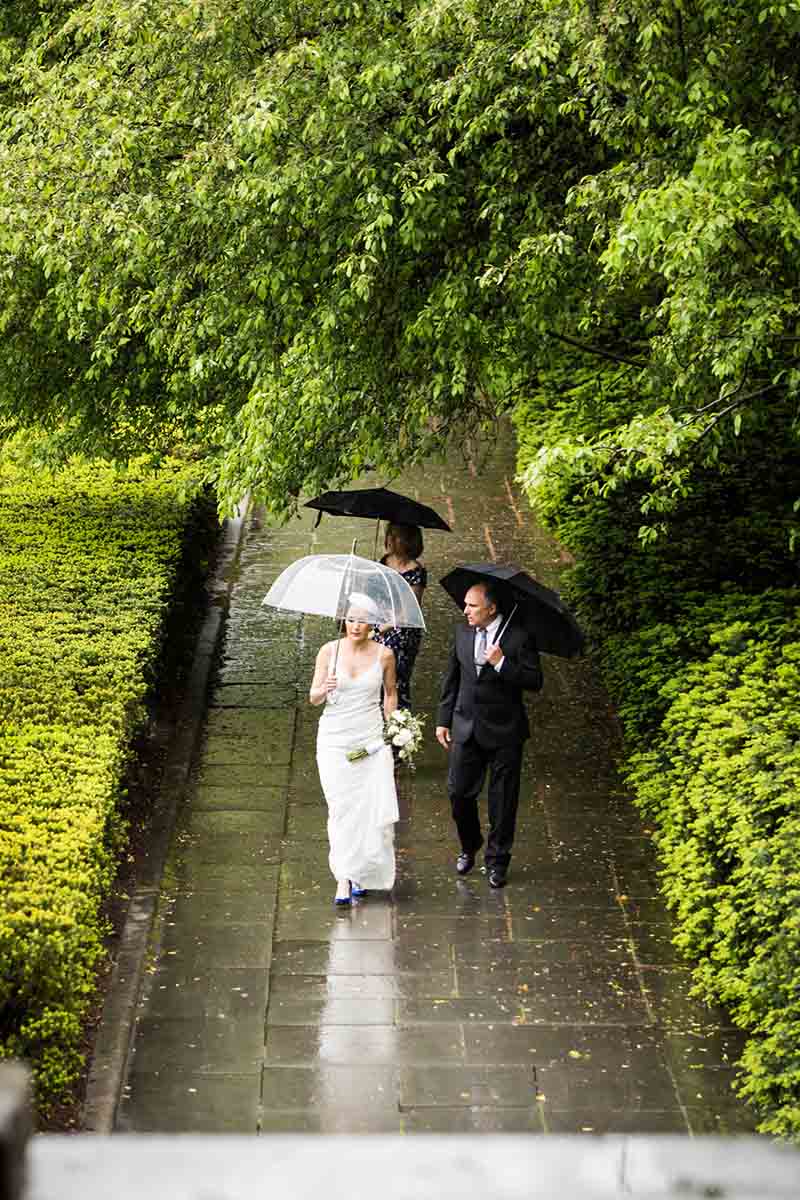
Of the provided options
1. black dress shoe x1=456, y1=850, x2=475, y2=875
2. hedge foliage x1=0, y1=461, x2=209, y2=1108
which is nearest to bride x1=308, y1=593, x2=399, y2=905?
black dress shoe x1=456, y1=850, x2=475, y2=875

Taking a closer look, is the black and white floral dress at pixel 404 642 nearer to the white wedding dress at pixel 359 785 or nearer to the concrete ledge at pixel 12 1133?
the white wedding dress at pixel 359 785

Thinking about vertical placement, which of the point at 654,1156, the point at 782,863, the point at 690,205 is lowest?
the point at 654,1156

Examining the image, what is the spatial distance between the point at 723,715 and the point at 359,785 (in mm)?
2113

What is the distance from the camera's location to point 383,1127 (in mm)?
7156

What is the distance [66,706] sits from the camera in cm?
987

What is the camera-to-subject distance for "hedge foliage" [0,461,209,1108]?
7145 mm

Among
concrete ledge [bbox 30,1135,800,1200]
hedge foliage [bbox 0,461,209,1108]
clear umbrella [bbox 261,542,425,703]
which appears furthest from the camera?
clear umbrella [bbox 261,542,425,703]

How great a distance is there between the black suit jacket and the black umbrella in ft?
0.25

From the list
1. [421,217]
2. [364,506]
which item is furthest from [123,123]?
[364,506]

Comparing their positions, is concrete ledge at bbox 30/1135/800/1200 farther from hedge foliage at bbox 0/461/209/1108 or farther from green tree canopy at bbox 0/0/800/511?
green tree canopy at bbox 0/0/800/511

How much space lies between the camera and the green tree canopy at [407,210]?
338 inches

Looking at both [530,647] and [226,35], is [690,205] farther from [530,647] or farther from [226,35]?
[226,35]

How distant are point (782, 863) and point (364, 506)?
469 centimetres

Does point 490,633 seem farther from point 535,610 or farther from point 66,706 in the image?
point 66,706
